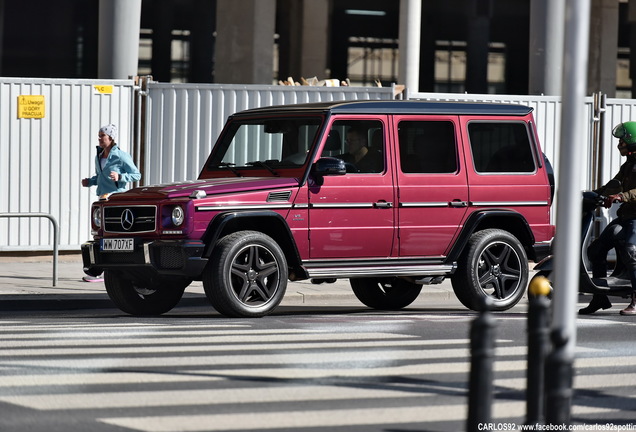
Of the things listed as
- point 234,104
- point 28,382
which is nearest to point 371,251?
point 28,382

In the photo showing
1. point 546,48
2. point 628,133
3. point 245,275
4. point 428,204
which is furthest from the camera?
point 546,48

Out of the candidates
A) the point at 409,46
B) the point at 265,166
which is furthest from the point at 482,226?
the point at 409,46

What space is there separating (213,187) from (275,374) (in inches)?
153

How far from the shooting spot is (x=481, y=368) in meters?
5.54

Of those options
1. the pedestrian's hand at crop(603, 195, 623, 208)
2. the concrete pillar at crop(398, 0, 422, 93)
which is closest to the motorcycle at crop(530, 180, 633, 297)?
the pedestrian's hand at crop(603, 195, 623, 208)

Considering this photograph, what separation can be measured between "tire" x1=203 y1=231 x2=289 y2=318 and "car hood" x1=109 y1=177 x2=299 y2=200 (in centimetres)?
41

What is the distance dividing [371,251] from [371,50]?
39.0 meters

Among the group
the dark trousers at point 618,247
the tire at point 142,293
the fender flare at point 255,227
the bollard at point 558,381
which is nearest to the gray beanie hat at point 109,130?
the tire at point 142,293

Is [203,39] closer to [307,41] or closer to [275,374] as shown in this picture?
[307,41]

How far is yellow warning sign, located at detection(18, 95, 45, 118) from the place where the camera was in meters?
18.2

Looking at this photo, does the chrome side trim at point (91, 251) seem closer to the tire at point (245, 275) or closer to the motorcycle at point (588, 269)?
the tire at point (245, 275)

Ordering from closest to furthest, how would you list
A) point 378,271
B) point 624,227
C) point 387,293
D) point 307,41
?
point 378,271 → point 624,227 → point 387,293 → point 307,41

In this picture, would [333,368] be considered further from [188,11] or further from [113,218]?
[188,11]

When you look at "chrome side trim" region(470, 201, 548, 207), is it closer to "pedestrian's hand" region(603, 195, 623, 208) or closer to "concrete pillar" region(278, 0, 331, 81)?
"pedestrian's hand" region(603, 195, 623, 208)
